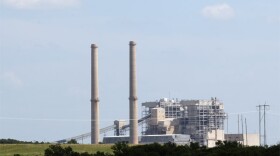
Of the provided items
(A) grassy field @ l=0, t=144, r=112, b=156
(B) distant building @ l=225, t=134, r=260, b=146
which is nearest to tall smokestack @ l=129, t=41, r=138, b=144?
(B) distant building @ l=225, t=134, r=260, b=146

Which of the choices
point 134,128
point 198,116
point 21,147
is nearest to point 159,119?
point 198,116

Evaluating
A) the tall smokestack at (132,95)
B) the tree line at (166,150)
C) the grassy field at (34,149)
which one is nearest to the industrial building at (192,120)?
the tall smokestack at (132,95)

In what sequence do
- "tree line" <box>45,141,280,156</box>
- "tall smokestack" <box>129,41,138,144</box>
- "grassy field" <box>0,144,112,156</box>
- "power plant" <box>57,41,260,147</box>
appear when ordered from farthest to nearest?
"power plant" <box>57,41,260,147</box> < "tall smokestack" <box>129,41,138,144</box> < "grassy field" <box>0,144,112,156</box> < "tree line" <box>45,141,280,156</box>

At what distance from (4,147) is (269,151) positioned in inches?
1667

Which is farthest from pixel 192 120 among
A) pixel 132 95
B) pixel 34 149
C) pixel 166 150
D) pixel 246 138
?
pixel 166 150

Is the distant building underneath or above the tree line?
underneath

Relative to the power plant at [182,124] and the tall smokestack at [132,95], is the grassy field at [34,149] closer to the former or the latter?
the tall smokestack at [132,95]

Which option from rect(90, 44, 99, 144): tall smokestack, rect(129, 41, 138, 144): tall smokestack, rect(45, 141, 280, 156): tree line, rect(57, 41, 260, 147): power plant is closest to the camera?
rect(45, 141, 280, 156): tree line

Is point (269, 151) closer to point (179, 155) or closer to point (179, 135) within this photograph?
point (179, 155)

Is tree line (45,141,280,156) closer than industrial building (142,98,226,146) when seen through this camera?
Yes

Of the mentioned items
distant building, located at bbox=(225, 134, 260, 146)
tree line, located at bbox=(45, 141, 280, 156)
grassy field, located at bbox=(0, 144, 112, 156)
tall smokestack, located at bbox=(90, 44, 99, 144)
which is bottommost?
distant building, located at bbox=(225, 134, 260, 146)

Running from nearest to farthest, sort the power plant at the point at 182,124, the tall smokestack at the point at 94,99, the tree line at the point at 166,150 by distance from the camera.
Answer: the tree line at the point at 166,150, the tall smokestack at the point at 94,99, the power plant at the point at 182,124

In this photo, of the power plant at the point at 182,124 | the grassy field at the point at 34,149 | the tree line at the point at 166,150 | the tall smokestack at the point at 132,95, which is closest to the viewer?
the tree line at the point at 166,150

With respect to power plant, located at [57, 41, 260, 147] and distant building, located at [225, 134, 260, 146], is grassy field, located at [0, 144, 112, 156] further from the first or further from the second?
distant building, located at [225, 134, 260, 146]
